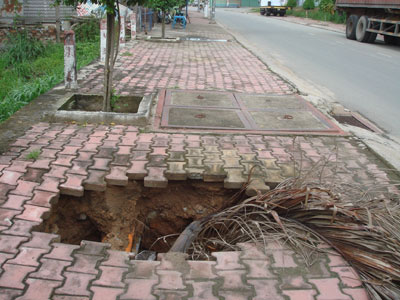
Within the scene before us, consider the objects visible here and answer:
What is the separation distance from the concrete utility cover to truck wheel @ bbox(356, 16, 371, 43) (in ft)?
37.5

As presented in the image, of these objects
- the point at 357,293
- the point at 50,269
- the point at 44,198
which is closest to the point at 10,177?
the point at 44,198

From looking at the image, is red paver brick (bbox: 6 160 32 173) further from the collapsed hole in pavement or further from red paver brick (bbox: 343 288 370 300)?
red paver brick (bbox: 343 288 370 300)

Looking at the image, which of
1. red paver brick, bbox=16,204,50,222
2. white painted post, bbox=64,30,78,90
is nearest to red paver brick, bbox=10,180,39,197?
red paver brick, bbox=16,204,50,222

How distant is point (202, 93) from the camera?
6.43 m

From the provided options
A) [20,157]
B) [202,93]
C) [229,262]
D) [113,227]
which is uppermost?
[202,93]

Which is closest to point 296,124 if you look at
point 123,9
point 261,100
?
point 261,100

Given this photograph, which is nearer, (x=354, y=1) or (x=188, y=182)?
(x=188, y=182)

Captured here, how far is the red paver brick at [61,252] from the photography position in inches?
96.0

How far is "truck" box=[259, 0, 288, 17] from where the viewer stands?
39312 mm

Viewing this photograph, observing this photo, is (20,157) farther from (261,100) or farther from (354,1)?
(354,1)

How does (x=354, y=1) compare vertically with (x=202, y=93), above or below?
above

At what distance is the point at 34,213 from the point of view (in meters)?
2.85

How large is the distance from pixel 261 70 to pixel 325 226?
6371mm

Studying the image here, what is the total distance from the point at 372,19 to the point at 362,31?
96cm
